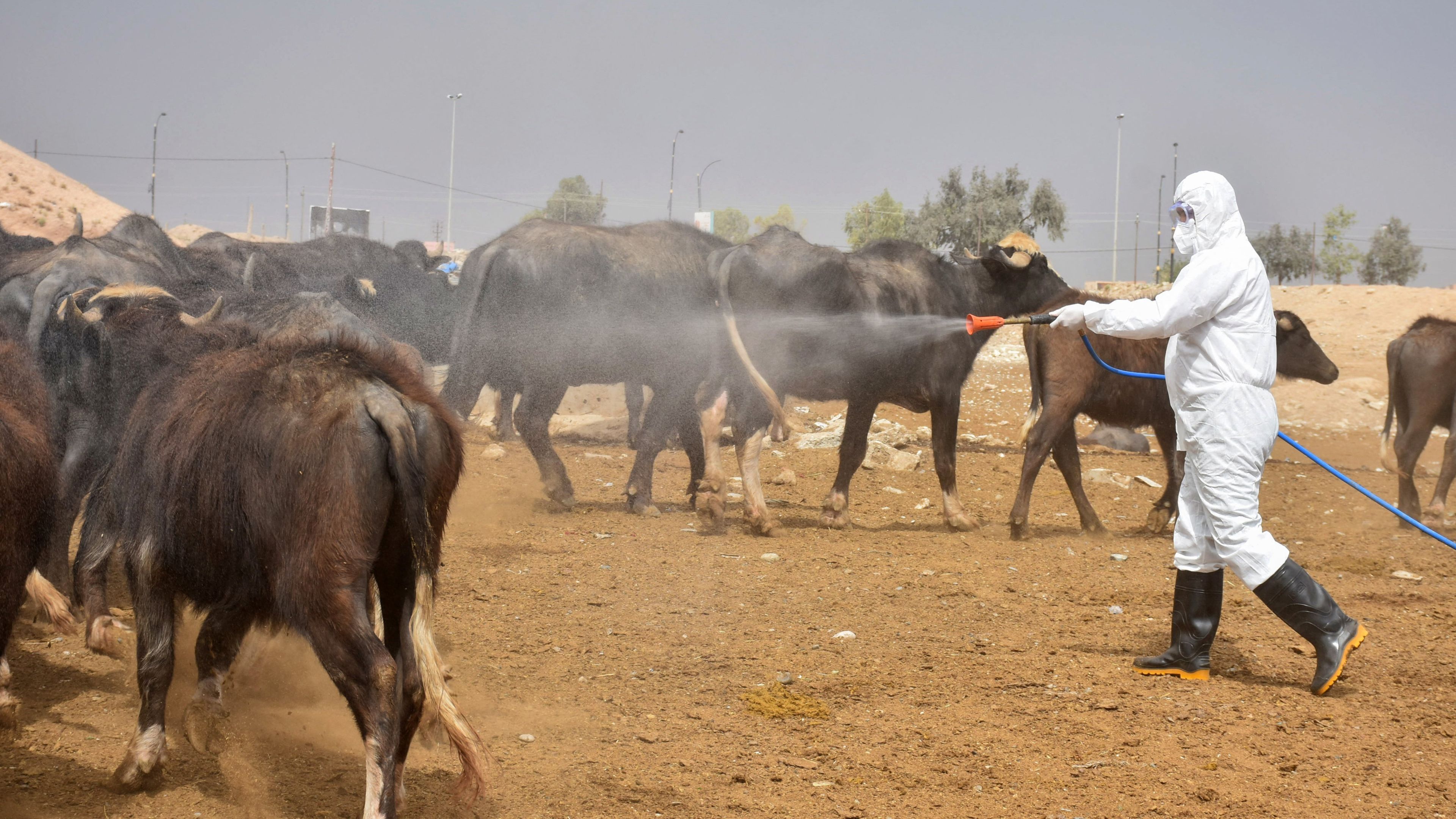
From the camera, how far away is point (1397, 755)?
450 centimetres

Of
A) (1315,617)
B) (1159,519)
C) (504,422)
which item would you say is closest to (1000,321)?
(1315,617)

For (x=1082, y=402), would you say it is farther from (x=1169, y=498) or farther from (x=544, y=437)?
(x=544, y=437)

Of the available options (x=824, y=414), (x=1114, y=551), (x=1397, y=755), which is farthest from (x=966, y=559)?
(x=824, y=414)

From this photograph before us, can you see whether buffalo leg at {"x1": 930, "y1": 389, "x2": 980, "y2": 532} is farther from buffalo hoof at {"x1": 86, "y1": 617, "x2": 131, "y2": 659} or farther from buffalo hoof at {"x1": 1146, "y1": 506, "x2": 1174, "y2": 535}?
buffalo hoof at {"x1": 86, "y1": 617, "x2": 131, "y2": 659}

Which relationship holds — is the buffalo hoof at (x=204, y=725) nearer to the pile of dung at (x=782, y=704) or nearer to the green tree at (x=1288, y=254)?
the pile of dung at (x=782, y=704)

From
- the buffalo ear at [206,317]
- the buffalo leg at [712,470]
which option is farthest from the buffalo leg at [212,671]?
the buffalo leg at [712,470]

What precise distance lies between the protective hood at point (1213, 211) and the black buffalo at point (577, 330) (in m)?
4.83

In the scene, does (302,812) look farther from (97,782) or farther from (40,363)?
(40,363)

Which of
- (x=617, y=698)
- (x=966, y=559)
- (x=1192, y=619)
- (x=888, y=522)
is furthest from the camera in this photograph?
(x=888, y=522)

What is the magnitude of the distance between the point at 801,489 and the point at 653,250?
9.87ft

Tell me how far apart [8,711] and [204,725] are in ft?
2.53

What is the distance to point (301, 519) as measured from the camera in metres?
3.56

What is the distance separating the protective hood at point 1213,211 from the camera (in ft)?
18.2

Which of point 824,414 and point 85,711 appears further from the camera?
point 824,414
